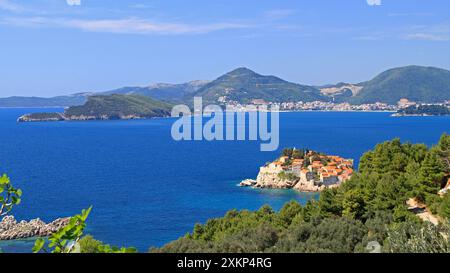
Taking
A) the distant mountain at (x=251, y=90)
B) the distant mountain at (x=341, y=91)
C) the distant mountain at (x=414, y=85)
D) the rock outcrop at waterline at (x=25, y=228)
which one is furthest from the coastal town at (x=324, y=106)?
the rock outcrop at waterline at (x=25, y=228)

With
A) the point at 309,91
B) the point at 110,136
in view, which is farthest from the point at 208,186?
the point at 309,91

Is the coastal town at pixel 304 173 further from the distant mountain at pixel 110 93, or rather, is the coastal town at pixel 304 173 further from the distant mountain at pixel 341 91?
the distant mountain at pixel 341 91

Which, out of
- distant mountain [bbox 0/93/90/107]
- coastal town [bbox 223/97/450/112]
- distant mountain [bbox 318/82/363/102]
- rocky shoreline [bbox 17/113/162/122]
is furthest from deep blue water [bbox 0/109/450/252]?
distant mountain [bbox 318/82/363/102]

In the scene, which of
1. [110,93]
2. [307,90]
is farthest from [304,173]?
[307,90]

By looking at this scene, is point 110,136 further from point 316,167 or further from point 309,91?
point 309,91

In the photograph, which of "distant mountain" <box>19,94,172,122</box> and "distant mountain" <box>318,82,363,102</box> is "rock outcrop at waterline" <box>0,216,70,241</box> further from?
"distant mountain" <box>318,82,363,102</box>
